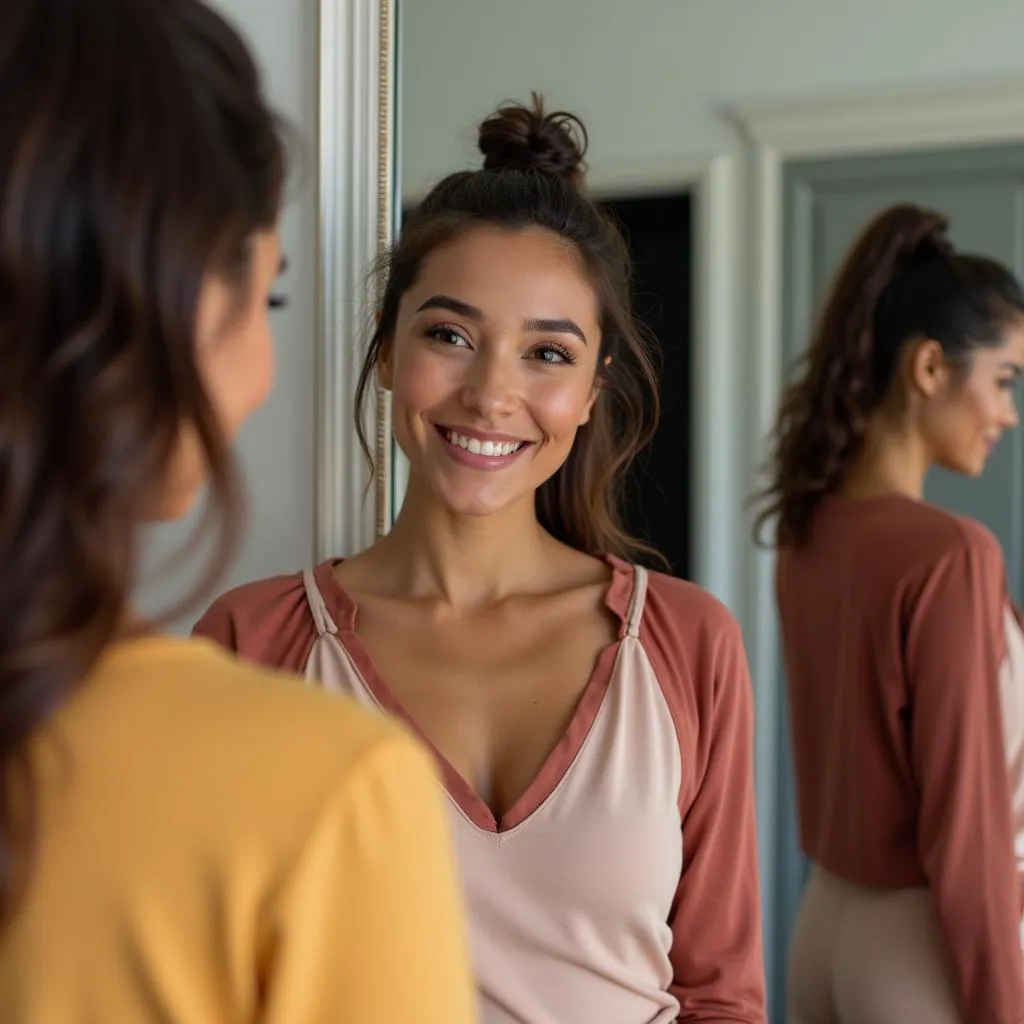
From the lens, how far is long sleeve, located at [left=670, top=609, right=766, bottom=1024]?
975 millimetres

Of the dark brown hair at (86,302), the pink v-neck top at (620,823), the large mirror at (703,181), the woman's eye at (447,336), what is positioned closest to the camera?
the dark brown hair at (86,302)

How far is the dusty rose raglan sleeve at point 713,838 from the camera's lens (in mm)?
975

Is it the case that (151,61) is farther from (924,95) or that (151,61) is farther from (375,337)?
(924,95)

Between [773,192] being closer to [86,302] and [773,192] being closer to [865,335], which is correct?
[865,335]

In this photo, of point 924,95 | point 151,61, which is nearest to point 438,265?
point 924,95

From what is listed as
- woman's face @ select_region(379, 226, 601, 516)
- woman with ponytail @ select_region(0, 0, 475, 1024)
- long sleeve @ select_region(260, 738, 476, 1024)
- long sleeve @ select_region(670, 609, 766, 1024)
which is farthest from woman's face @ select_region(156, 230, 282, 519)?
long sleeve @ select_region(670, 609, 766, 1024)

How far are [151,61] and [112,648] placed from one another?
0.22m

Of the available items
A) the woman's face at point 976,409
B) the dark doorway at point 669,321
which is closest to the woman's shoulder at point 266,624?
the dark doorway at point 669,321

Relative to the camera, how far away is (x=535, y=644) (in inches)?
40.4

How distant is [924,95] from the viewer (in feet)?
3.61

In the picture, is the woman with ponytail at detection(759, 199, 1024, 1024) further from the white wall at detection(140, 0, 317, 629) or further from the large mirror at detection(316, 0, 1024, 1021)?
the white wall at detection(140, 0, 317, 629)

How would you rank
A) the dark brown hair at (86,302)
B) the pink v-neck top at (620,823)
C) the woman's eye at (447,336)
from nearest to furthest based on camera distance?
the dark brown hair at (86,302), the pink v-neck top at (620,823), the woman's eye at (447,336)

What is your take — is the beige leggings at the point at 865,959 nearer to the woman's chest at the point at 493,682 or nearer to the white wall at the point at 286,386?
the woman's chest at the point at 493,682

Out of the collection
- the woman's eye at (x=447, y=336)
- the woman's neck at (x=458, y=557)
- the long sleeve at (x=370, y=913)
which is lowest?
the long sleeve at (x=370, y=913)
